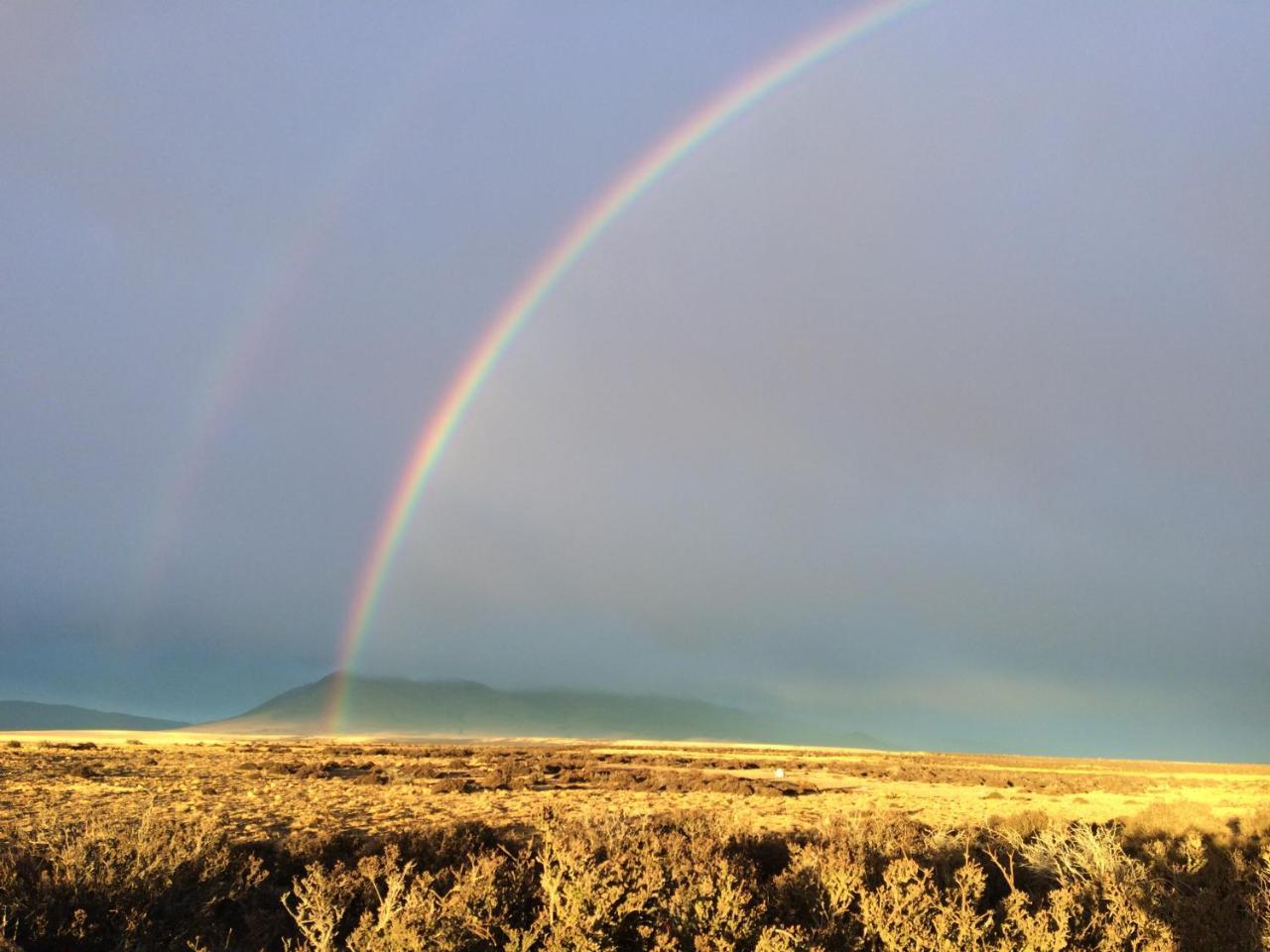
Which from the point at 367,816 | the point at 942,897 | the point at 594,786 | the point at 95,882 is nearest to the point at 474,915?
the point at 95,882

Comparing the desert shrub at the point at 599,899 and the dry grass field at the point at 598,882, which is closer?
the desert shrub at the point at 599,899

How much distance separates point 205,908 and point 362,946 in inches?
134

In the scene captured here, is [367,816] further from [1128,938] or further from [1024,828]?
[1128,938]

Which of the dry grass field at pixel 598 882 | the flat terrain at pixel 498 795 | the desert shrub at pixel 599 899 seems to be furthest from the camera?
the flat terrain at pixel 498 795

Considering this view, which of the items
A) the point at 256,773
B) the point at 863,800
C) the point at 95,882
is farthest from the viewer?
the point at 256,773

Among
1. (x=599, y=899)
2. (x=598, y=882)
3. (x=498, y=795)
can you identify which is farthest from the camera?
(x=498, y=795)

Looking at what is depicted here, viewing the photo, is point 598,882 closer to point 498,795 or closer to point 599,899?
point 599,899

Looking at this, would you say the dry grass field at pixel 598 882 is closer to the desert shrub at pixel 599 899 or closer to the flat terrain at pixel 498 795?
the desert shrub at pixel 599 899

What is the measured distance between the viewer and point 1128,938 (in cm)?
711

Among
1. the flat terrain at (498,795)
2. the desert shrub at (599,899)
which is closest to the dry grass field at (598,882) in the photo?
the desert shrub at (599,899)

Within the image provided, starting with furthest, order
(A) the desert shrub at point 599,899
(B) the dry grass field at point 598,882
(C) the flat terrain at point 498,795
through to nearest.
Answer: (C) the flat terrain at point 498,795 → (B) the dry grass field at point 598,882 → (A) the desert shrub at point 599,899

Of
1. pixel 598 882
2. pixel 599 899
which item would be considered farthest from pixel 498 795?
pixel 599 899

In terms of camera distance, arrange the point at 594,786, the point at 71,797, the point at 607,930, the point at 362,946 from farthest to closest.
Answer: the point at 594,786, the point at 71,797, the point at 607,930, the point at 362,946

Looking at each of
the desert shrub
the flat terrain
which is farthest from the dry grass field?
the flat terrain
